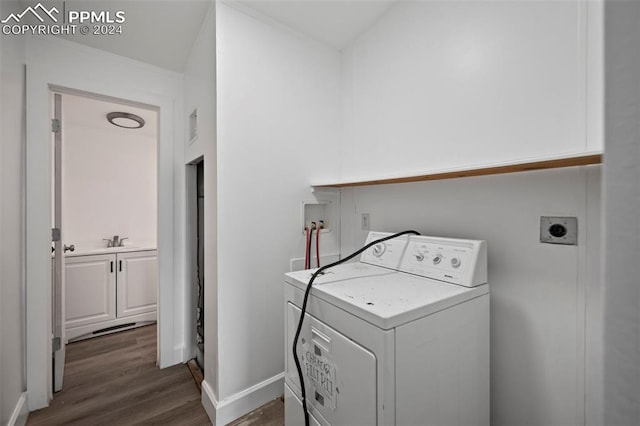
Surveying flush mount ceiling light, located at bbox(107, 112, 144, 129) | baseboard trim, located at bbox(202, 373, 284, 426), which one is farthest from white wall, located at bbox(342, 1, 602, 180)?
flush mount ceiling light, located at bbox(107, 112, 144, 129)

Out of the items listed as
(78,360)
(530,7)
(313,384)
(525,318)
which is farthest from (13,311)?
(530,7)

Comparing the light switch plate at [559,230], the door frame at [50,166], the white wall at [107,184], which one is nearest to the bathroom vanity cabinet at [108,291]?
the white wall at [107,184]

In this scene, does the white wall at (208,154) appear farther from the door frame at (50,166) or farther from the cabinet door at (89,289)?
the cabinet door at (89,289)

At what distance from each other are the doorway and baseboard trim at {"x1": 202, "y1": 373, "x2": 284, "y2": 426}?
5.73 feet

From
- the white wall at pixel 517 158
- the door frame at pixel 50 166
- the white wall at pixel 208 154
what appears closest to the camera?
the white wall at pixel 517 158

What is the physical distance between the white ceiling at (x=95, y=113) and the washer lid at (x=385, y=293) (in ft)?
7.79

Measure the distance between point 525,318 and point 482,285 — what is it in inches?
10.4

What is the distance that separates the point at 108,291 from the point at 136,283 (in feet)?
0.83

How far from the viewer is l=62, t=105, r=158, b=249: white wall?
311 cm

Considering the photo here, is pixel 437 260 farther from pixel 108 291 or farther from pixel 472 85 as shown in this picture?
pixel 108 291

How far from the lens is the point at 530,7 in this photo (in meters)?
1.12

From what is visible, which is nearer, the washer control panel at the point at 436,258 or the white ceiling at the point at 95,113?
the washer control panel at the point at 436,258

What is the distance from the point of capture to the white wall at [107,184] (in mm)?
3109

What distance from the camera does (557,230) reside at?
1073 mm
